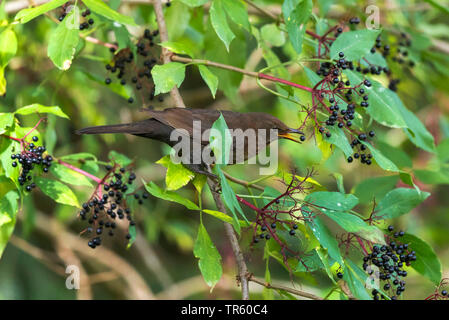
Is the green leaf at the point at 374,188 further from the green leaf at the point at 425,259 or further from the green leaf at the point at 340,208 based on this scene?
the green leaf at the point at 340,208

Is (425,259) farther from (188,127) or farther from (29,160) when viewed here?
(29,160)

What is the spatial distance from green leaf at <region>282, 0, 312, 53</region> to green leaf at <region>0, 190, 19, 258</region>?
164 cm

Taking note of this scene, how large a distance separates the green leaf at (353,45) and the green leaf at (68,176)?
57.1 inches

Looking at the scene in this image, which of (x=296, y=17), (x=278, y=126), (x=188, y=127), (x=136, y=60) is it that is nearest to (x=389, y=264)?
(x=296, y=17)

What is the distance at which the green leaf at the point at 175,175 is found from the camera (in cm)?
285

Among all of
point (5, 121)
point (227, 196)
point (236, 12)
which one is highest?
point (236, 12)

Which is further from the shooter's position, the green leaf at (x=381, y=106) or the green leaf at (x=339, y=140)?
the green leaf at (x=381, y=106)

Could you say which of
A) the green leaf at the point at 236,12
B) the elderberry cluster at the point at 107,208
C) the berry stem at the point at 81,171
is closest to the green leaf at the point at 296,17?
the green leaf at the point at 236,12

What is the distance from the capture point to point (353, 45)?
298cm

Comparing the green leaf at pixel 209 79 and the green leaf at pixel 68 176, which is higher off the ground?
the green leaf at pixel 209 79

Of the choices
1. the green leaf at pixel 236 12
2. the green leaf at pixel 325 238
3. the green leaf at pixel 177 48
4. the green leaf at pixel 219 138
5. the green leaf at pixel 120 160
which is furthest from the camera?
the green leaf at pixel 120 160

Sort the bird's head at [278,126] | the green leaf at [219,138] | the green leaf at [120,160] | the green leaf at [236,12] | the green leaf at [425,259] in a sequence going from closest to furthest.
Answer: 1. the green leaf at [219,138]
2. the green leaf at [425,259]
3. the green leaf at [236,12]
4. the green leaf at [120,160]
5. the bird's head at [278,126]

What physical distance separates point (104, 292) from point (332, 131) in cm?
444

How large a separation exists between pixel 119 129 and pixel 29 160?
734 mm
